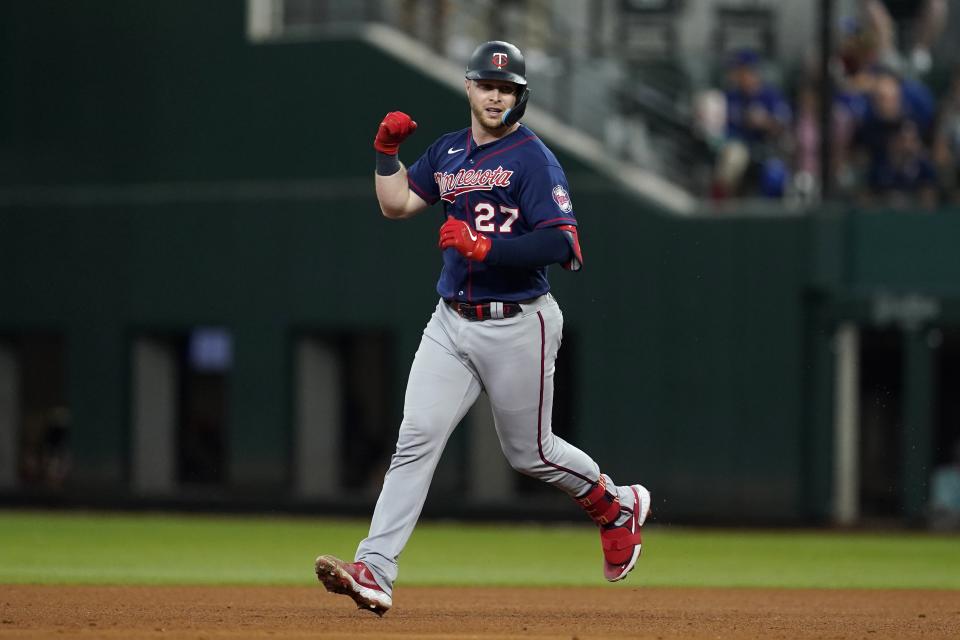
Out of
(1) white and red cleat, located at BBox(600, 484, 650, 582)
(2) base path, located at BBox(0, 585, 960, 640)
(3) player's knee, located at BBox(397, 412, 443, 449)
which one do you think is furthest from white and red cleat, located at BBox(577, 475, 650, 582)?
(3) player's knee, located at BBox(397, 412, 443, 449)

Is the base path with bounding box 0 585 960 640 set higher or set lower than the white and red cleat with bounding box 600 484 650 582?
lower

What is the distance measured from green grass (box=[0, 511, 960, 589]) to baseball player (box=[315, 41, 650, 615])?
3342mm

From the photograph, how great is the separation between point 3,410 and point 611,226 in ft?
23.9

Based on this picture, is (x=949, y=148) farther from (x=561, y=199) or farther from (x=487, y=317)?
(x=487, y=317)

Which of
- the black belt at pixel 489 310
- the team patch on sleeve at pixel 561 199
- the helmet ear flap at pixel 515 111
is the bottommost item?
the black belt at pixel 489 310

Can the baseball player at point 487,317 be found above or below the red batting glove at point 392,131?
below

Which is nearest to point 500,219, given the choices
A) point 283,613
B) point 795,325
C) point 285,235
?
point 283,613

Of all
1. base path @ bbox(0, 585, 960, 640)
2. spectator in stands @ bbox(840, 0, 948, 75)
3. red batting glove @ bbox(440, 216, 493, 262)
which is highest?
spectator in stands @ bbox(840, 0, 948, 75)

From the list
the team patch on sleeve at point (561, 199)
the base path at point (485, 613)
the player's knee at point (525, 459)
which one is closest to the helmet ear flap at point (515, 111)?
the team patch on sleeve at point (561, 199)

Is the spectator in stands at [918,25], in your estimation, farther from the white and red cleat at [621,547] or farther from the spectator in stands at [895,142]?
the white and red cleat at [621,547]

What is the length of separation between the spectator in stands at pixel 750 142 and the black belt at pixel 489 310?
1057 cm

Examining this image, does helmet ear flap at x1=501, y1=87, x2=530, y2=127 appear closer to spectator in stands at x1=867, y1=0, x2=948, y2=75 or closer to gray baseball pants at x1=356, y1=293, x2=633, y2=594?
gray baseball pants at x1=356, y1=293, x2=633, y2=594

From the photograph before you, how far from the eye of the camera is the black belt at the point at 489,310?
735 centimetres

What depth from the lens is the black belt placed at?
7.35 meters
